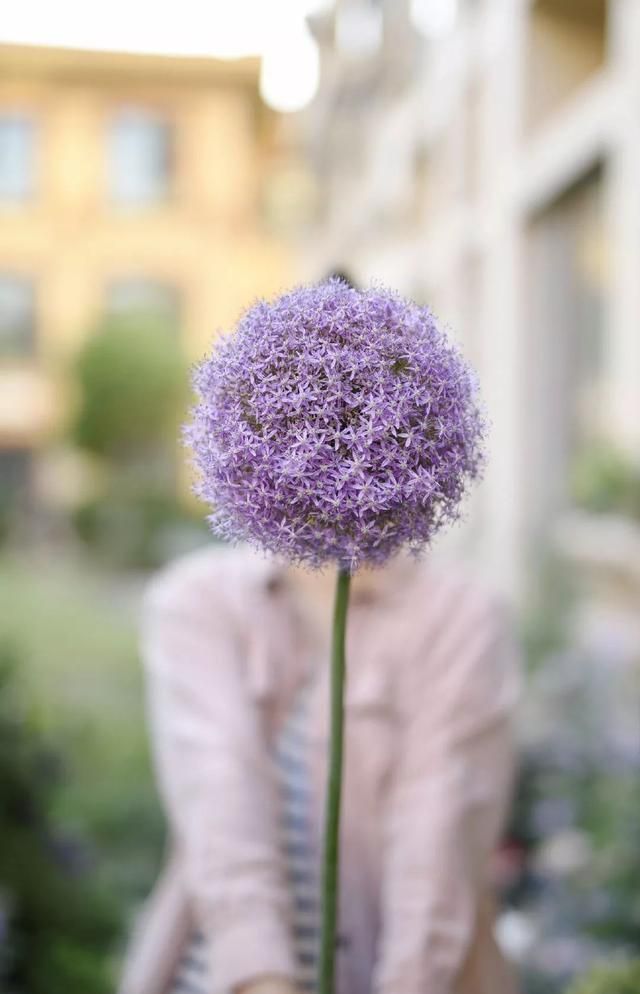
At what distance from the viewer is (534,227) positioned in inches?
215

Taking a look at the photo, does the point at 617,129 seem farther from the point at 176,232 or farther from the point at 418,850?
the point at 176,232

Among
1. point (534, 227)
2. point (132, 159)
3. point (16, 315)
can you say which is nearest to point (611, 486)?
point (534, 227)

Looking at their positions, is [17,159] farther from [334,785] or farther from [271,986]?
[334,785]

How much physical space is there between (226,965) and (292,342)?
607 mm

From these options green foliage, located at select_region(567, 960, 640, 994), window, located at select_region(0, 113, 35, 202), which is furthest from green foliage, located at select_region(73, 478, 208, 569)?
green foliage, located at select_region(567, 960, 640, 994)

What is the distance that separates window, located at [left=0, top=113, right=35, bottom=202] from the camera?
55.5ft

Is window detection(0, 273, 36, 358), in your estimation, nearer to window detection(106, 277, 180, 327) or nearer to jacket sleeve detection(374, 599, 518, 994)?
window detection(106, 277, 180, 327)

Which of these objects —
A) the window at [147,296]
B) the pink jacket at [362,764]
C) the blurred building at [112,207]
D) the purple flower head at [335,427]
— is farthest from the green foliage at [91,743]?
the window at [147,296]

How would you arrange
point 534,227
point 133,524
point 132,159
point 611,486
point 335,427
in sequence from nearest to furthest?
point 335,427 < point 611,486 < point 534,227 < point 133,524 < point 132,159

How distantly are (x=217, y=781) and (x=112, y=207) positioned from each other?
1701 cm

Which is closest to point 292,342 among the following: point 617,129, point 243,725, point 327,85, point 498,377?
point 243,725

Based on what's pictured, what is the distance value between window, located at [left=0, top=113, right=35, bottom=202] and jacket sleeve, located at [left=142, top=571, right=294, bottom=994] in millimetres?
16851

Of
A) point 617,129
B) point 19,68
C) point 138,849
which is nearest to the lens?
point 138,849

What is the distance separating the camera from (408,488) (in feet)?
2.23
